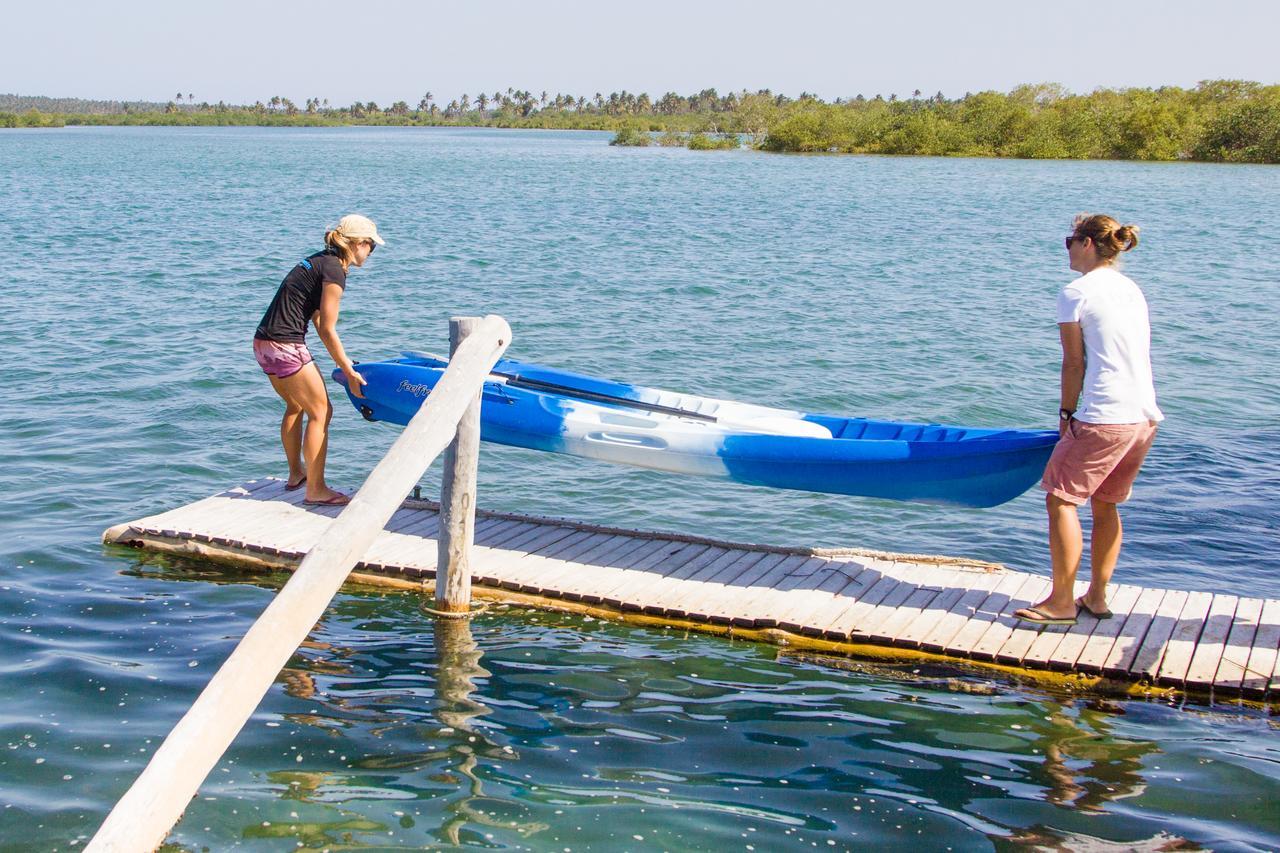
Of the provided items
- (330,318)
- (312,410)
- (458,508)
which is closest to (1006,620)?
(458,508)

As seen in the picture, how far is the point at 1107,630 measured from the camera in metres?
6.59

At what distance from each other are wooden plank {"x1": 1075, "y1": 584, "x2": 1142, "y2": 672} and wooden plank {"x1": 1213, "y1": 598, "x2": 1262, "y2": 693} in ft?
1.76

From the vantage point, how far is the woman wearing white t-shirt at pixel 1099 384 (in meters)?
5.99

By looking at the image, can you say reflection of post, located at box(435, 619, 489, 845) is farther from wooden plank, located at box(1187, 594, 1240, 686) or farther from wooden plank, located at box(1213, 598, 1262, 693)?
wooden plank, located at box(1213, 598, 1262, 693)

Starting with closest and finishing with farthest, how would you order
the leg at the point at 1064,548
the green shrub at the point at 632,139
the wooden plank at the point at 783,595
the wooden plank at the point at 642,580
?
the leg at the point at 1064,548 → the wooden plank at the point at 783,595 → the wooden plank at the point at 642,580 → the green shrub at the point at 632,139

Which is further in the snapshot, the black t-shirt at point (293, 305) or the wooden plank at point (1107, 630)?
the black t-shirt at point (293, 305)

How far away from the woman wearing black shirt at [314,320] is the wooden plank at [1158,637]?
16.7 feet

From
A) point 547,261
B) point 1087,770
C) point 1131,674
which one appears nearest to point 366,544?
point 1087,770

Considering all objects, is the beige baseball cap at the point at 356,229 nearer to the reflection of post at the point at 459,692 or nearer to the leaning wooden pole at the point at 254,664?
the leaning wooden pole at the point at 254,664

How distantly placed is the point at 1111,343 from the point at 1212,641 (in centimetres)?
182

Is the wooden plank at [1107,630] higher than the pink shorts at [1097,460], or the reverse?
the pink shorts at [1097,460]

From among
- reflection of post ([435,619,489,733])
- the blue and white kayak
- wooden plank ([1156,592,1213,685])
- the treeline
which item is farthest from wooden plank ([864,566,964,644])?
the treeline

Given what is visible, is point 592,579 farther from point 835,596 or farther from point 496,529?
point 835,596

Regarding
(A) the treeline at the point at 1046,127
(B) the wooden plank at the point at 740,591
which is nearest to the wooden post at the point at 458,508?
(B) the wooden plank at the point at 740,591
